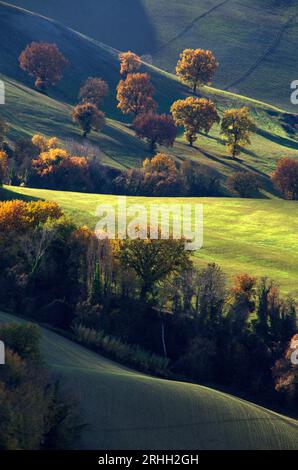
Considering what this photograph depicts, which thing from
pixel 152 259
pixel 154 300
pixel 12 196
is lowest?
pixel 154 300

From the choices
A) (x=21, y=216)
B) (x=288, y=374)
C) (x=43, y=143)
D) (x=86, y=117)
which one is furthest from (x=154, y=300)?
(x=86, y=117)

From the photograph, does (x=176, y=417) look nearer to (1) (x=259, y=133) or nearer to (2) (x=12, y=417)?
(2) (x=12, y=417)

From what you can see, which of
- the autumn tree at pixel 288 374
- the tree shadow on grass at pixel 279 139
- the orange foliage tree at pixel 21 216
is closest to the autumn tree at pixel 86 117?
the tree shadow on grass at pixel 279 139

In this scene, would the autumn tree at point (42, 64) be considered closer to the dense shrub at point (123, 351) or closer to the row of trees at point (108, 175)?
the row of trees at point (108, 175)

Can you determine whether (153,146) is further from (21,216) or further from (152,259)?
(152,259)

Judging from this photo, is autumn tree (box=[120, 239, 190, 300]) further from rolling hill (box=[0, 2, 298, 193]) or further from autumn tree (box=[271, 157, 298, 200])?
autumn tree (box=[271, 157, 298, 200])

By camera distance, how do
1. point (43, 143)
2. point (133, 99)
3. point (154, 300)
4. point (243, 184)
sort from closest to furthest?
point (154, 300) → point (43, 143) → point (243, 184) → point (133, 99)
